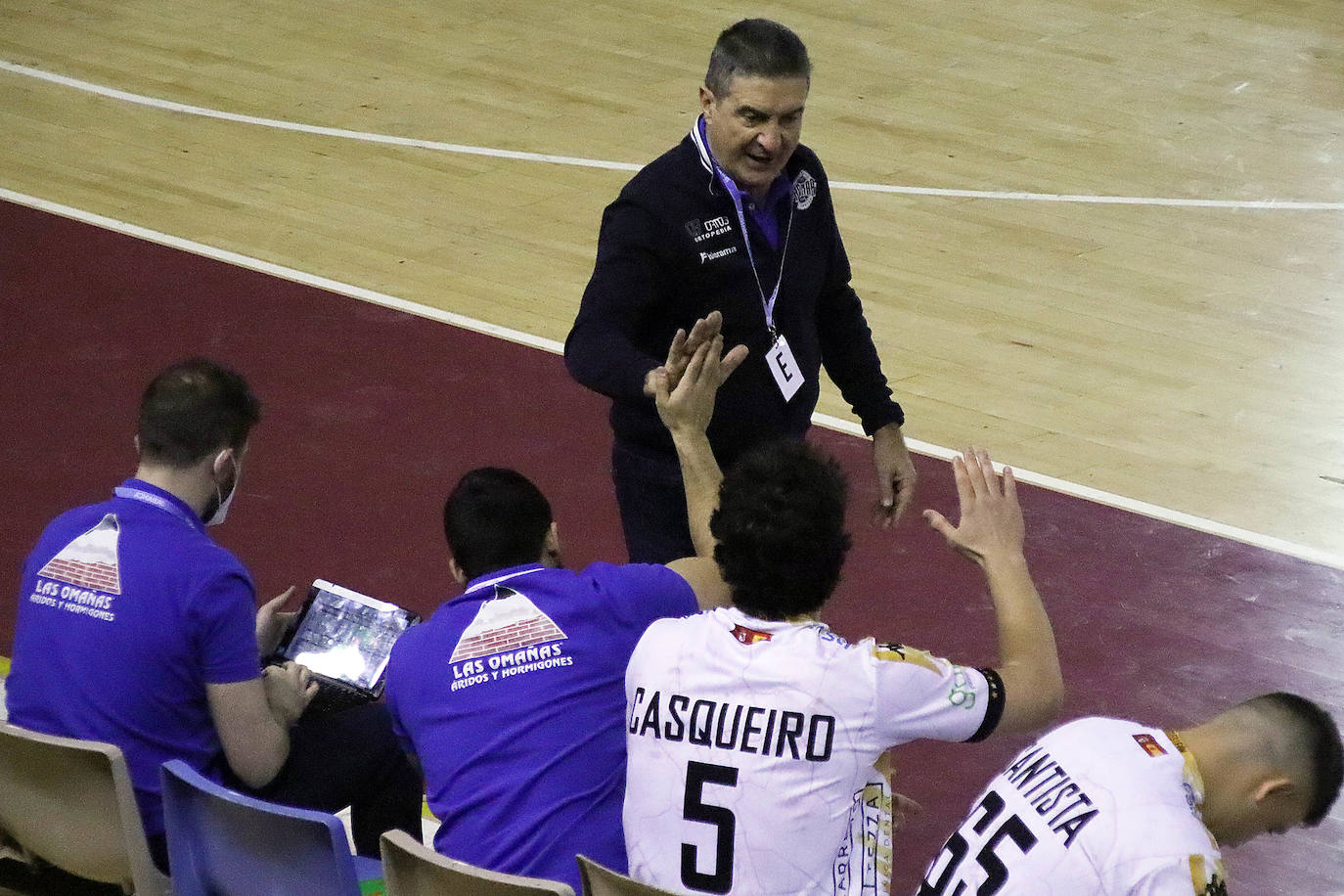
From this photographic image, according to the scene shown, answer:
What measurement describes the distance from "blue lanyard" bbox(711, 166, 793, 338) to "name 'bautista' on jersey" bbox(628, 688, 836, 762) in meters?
1.30

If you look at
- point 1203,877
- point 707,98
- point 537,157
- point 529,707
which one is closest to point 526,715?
point 529,707

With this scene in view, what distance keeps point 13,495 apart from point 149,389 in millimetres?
2751

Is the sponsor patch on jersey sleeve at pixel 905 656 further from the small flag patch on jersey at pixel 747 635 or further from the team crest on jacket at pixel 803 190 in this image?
the team crest on jacket at pixel 803 190

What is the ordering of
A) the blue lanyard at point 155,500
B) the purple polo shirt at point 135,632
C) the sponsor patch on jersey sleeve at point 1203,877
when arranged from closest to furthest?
1. the sponsor patch on jersey sleeve at point 1203,877
2. the purple polo shirt at point 135,632
3. the blue lanyard at point 155,500

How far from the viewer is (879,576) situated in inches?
227

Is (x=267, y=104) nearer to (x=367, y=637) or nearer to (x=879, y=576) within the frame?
(x=879, y=576)

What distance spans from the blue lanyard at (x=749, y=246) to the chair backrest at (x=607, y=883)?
148 centimetres

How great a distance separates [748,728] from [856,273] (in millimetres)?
5273

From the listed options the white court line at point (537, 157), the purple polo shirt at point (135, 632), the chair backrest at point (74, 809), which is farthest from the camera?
the white court line at point (537, 157)

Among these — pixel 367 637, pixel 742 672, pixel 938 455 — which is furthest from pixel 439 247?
pixel 742 672

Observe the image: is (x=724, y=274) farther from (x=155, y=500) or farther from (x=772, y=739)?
(x=772, y=739)

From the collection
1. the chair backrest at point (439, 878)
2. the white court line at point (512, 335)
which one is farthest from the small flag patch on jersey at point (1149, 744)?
the white court line at point (512, 335)

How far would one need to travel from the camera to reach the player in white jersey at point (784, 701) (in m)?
2.84

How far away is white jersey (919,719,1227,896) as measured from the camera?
260cm
